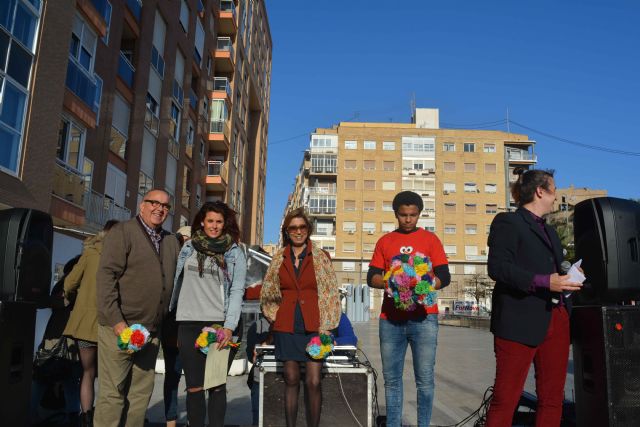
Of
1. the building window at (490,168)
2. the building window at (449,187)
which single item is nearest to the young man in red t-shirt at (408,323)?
the building window at (449,187)

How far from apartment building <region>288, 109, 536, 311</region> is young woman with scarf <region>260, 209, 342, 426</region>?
62463mm

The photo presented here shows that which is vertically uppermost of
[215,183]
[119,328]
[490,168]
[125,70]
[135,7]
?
[490,168]

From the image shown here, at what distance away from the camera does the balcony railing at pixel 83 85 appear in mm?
16031

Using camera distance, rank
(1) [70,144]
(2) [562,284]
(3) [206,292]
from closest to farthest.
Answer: (2) [562,284]
(3) [206,292]
(1) [70,144]

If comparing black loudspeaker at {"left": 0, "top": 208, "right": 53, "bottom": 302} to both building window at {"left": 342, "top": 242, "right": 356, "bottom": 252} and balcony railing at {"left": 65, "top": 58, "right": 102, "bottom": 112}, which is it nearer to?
balcony railing at {"left": 65, "top": 58, "right": 102, "bottom": 112}

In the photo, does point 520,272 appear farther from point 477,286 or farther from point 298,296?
point 477,286

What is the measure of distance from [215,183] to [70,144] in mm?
16769

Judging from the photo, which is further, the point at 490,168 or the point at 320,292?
the point at 490,168

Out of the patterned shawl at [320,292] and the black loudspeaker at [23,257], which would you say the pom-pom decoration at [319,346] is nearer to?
the patterned shawl at [320,292]

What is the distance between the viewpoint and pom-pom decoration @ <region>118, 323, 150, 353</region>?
398 cm

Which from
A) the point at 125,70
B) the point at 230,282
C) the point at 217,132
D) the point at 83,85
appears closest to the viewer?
the point at 230,282

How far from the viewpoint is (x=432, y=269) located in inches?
177

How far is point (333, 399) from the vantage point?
4637mm

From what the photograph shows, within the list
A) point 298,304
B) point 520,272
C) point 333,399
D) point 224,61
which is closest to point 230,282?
point 298,304
